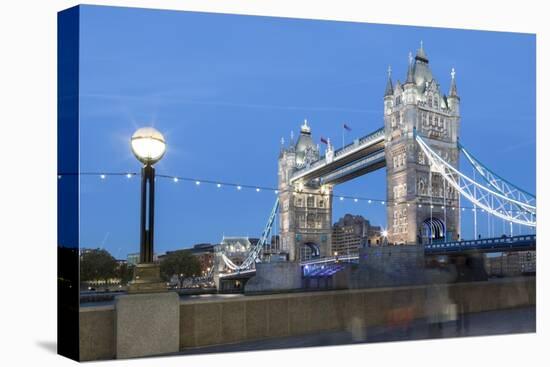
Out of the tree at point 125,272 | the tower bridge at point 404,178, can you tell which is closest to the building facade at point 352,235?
the tower bridge at point 404,178

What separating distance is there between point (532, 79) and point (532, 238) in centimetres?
331

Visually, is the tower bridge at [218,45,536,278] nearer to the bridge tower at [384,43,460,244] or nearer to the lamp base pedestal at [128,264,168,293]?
the bridge tower at [384,43,460,244]

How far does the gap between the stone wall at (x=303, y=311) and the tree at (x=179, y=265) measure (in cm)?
142

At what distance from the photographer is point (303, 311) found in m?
9.02

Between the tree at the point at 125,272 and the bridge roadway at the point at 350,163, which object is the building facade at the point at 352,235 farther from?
the tree at the point at 125,272

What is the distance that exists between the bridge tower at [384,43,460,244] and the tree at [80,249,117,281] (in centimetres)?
508

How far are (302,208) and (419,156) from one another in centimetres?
271

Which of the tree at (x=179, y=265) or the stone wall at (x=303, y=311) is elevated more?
the tree at (x=179, y=265)

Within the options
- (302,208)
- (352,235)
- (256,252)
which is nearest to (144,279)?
(256,252)

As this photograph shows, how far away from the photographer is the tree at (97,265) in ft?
26.2

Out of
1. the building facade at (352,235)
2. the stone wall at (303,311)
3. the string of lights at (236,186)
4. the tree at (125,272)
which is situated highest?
the string of lights at (236,186)

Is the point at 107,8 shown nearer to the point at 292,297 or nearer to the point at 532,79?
the point at 292,297

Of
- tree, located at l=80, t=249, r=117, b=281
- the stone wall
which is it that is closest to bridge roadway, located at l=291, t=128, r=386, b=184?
the stone wall

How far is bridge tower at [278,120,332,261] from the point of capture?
1039 centimetres
